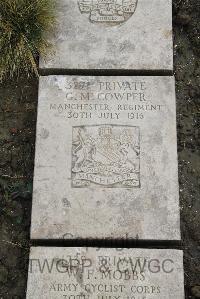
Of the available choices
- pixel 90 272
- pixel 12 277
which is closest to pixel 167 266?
pixel 90 272

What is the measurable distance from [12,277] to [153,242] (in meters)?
1.17

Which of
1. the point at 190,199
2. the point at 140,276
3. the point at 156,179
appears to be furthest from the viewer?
the point at 190,199

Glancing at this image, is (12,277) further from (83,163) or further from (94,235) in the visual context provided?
(83,163)

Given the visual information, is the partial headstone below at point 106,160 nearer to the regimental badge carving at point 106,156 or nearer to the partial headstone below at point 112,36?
the regimental badge carving at point 106,156

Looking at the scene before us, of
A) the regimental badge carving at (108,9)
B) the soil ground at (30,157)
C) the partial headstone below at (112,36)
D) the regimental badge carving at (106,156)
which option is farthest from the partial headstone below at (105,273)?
the regimental badge carving at (108,9)

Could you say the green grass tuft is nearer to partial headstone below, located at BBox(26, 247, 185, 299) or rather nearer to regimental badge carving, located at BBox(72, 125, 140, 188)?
regimental badge carving, located at BBox(72, 125, 140, 188)

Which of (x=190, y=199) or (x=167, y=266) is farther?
(x=190, y=199)

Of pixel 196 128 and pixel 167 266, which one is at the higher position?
pixel 196 128

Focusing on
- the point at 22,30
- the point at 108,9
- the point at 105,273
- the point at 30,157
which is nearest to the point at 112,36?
the point at 108,9

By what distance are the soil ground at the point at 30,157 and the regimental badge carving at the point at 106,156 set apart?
0.57 m

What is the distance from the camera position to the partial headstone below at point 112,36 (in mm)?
4426

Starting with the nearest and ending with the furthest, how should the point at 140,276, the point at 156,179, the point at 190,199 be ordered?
the point at 140,276 → the point at 156,179 → the point at 190,199

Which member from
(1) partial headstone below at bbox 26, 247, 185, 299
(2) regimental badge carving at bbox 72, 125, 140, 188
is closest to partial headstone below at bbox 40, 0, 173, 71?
(2) regimental badge carving at bbox 72, 125, 140, 188

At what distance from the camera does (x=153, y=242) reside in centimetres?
394
